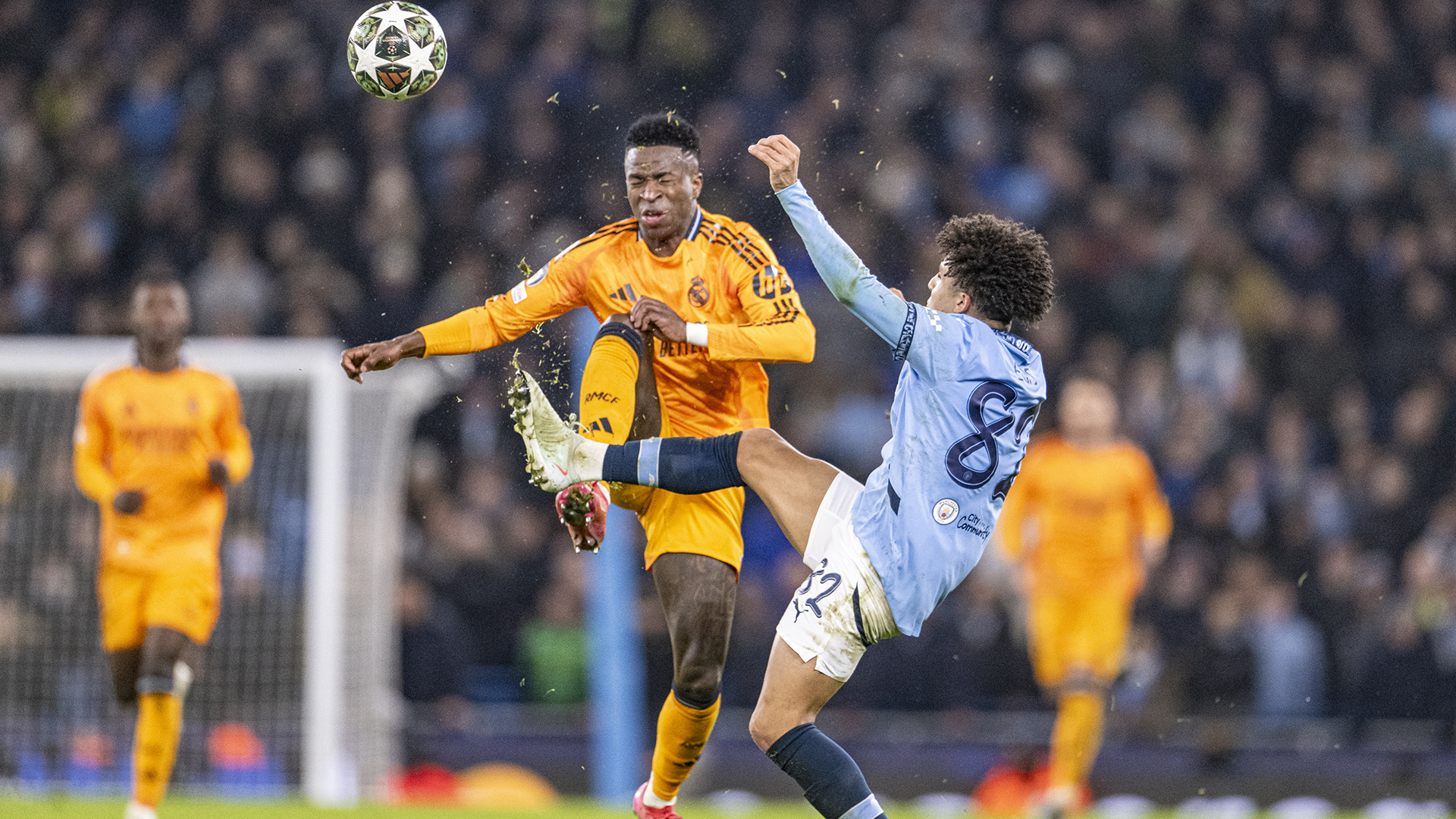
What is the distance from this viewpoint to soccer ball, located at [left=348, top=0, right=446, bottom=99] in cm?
676

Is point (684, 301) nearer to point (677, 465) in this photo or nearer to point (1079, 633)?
point (677, 465)

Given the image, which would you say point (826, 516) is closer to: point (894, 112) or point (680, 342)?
point (680, 342)

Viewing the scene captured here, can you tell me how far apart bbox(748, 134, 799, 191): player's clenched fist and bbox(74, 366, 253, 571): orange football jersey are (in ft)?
13.6

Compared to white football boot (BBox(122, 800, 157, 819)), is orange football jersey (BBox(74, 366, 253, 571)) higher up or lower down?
higher up

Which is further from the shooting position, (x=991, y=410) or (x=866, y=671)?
(x=866, y=671)

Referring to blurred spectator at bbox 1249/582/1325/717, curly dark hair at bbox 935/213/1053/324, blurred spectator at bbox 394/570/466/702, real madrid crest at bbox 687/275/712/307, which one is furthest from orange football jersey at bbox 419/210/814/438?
blurred spectator at bbox 1249/582/1325/717

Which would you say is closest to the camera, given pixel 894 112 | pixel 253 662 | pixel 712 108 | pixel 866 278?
pixel 866 278

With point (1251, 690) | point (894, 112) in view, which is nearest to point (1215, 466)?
point (1251, 690)

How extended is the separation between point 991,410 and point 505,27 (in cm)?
1066

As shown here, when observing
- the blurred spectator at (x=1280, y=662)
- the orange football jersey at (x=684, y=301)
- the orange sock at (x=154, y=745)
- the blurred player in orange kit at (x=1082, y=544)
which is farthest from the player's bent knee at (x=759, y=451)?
the blurred spectator at (x=1280, y=662)

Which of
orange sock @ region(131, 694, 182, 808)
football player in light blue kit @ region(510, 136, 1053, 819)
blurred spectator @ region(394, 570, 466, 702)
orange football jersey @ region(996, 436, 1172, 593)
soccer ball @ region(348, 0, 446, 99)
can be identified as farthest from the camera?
blurred spectator @ region(394, 570, 466, 702)

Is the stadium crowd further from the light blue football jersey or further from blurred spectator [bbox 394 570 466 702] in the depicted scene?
the light blue football jersey

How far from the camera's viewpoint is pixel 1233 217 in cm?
1545

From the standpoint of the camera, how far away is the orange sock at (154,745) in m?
8.41
